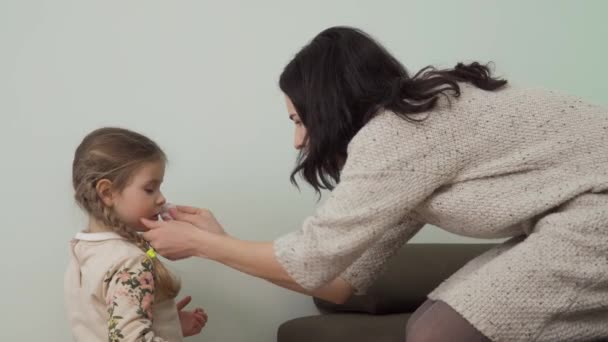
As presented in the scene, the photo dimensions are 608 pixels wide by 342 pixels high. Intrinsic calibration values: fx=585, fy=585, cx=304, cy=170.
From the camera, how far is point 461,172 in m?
1.02

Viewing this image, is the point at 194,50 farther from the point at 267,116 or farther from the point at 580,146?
the point at 580,146

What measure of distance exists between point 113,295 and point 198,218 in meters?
0.23

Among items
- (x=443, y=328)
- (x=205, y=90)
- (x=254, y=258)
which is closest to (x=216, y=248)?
(x=254, y=258)

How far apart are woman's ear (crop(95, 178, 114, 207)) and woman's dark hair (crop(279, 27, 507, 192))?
15.6 inches

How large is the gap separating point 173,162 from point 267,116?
0.93 ft

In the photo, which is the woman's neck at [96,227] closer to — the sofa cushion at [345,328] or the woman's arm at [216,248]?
the woman's arm at [216,248]

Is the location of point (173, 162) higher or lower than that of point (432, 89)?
lower

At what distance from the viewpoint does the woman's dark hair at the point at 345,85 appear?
1047 mm

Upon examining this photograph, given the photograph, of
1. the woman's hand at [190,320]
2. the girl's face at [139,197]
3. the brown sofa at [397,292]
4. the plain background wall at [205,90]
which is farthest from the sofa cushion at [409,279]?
the girl's face at [139,197]

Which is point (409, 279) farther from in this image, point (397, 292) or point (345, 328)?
point (345, 328)

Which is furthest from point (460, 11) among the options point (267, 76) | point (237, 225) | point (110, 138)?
point (110, 138)

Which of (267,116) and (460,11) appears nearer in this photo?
(267,116)

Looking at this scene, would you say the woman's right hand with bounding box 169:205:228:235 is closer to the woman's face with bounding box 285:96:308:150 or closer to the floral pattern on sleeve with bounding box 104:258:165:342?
the floral pattern on sleeve with bounding box 104:258:165:342

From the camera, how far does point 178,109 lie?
149 cm
